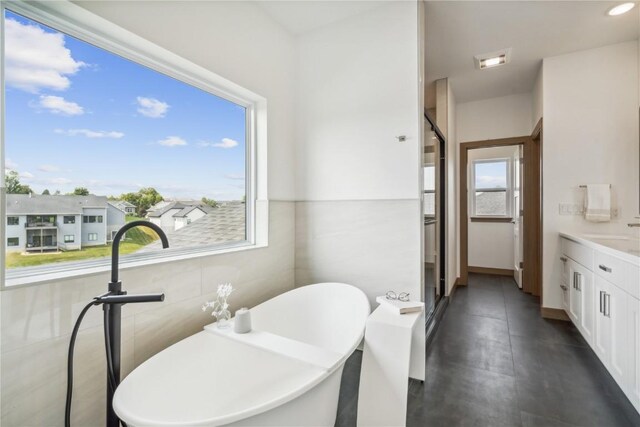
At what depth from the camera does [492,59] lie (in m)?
3.06

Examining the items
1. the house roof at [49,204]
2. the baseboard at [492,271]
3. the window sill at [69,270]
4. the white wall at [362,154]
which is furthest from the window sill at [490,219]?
the house roof at [49,204]

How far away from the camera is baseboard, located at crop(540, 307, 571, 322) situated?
2.99 metres

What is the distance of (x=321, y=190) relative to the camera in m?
2.45

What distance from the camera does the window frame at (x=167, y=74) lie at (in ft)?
3.80

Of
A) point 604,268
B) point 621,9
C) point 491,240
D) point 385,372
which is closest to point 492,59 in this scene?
point 621,9

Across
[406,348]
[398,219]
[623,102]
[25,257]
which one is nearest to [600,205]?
[623,102]

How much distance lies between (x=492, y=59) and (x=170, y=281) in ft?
12.1

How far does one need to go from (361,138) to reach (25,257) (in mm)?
2061

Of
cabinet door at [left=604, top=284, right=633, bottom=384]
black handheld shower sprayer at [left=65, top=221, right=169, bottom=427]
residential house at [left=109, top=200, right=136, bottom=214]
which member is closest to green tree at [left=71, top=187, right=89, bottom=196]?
residential house at [left=109, top=200, right=136, bottom=214]

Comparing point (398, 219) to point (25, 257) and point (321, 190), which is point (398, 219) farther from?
point (25, 257)

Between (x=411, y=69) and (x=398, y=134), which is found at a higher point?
(x=411, y=69)

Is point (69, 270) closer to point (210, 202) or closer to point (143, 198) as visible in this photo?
point (143, 198)

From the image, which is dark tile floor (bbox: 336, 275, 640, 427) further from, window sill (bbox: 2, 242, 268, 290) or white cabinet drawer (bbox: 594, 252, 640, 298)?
window sill (bbox: 2, 242, 268, 290)

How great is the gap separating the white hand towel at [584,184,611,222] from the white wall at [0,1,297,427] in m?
2.94
